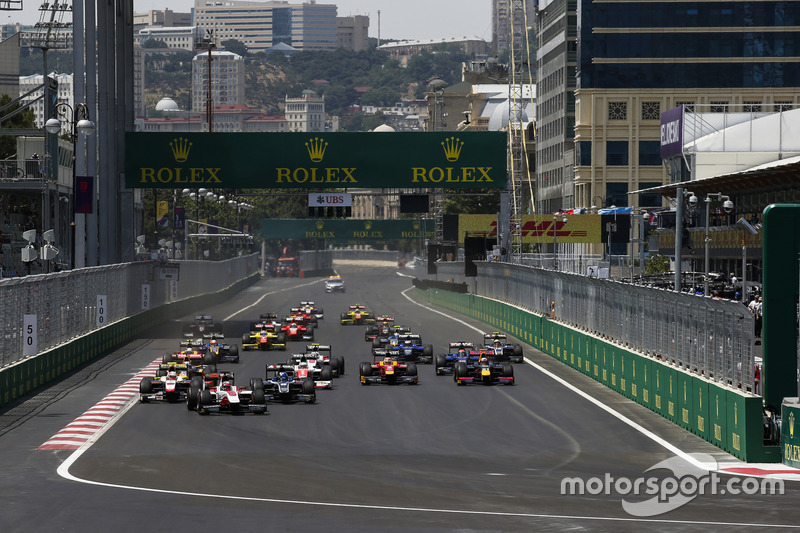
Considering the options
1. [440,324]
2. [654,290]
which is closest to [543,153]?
[440,324]

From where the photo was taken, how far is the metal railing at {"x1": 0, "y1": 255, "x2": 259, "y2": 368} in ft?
106

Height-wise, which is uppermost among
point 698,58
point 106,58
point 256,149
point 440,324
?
point 698,58

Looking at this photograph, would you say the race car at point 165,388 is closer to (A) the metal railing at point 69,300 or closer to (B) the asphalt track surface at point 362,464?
(B) the asphalt track surface at point 362,464

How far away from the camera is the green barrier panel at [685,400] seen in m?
25.9

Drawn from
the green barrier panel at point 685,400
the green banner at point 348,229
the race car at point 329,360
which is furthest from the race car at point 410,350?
the green banner at point 348,229

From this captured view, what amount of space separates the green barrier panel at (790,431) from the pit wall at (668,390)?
32cm

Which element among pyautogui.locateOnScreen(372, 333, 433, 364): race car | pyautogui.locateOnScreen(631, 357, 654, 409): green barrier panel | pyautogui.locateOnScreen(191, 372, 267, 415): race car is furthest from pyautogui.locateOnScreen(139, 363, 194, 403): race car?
pyautogui.locateOnScreen(631, 357, 654, 409): green barrier panel

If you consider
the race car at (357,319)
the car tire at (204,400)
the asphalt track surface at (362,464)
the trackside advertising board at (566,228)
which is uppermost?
the trackside advertising board at (566,228)

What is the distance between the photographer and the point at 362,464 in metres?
21.8

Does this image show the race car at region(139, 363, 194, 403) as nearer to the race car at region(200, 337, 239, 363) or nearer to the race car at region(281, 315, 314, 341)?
the race car at region(200, 337, 239, 363)

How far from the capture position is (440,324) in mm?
64625

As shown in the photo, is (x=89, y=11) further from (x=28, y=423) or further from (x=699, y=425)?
(x=699, y=425)

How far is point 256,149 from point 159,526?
41.6 m

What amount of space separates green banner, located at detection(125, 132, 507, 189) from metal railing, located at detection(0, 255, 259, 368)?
4680 mm
